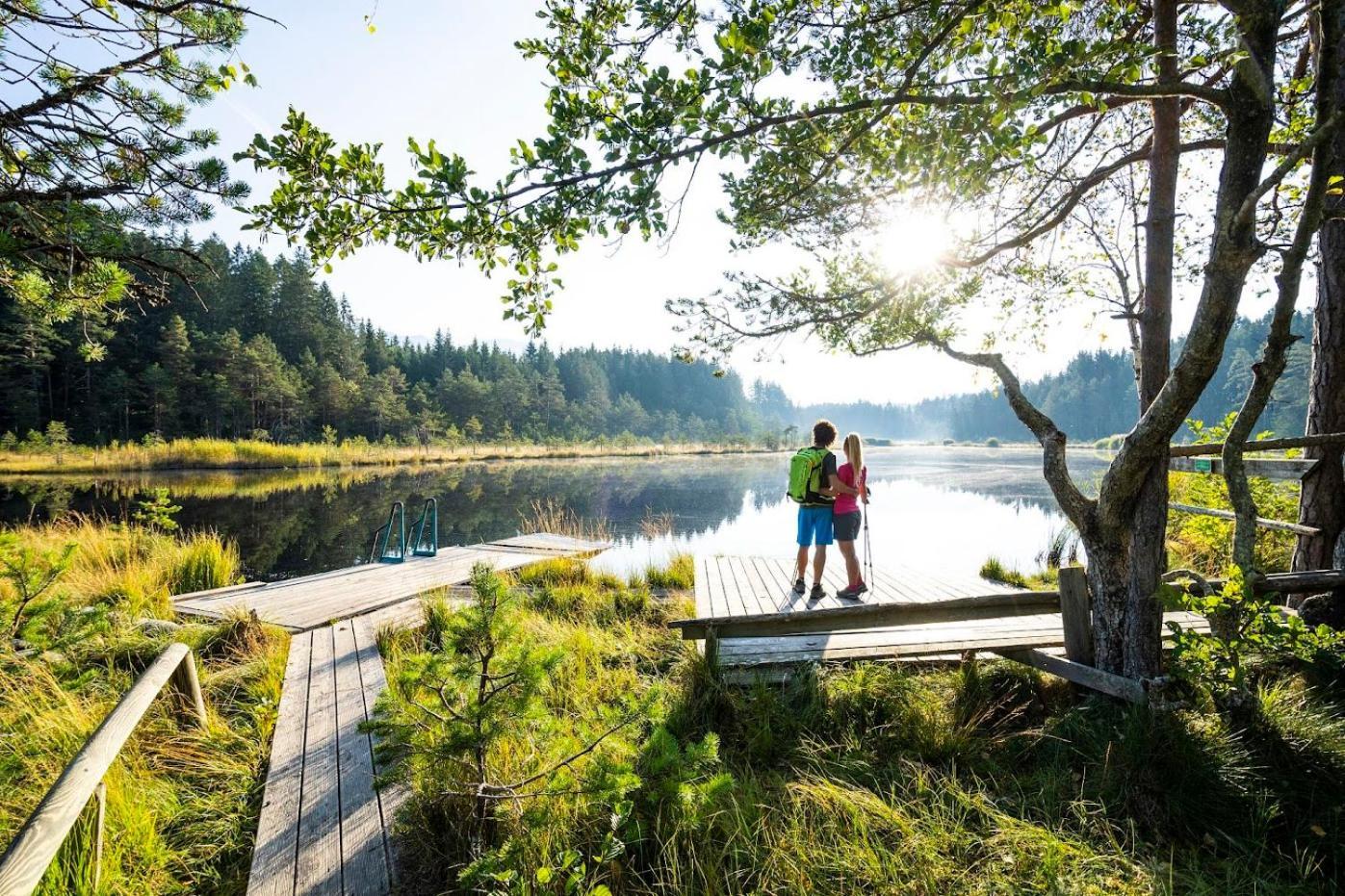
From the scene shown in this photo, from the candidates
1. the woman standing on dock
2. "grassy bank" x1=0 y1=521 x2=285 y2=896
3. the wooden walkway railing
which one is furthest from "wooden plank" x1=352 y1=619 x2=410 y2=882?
the woman standing on dock

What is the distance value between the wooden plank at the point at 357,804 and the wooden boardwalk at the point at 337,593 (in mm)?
1187

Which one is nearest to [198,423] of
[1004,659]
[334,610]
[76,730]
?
[334,610]

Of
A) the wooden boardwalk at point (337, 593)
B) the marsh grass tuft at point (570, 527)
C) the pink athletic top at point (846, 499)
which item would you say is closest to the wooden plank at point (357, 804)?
the wooden boardwalk at point (337, 593)

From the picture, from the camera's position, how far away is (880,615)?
155 inches

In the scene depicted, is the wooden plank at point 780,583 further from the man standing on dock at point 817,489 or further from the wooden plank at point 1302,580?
the wooden plank at point 1302,580

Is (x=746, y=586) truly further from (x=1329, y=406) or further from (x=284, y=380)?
(x=284, y=380)

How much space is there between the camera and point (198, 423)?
3812 cm

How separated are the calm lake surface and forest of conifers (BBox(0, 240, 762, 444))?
7.17m

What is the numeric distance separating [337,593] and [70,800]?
5.46 m

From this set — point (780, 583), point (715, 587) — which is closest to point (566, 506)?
point (715, 587)

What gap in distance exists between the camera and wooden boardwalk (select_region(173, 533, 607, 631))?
18.2 ft

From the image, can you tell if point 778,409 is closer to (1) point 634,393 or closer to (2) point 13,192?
(1) point 634,393

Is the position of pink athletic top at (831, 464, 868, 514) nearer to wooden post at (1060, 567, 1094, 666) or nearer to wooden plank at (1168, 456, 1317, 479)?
wooden post at (1060, 567, 1094, 666)

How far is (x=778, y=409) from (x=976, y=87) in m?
160
